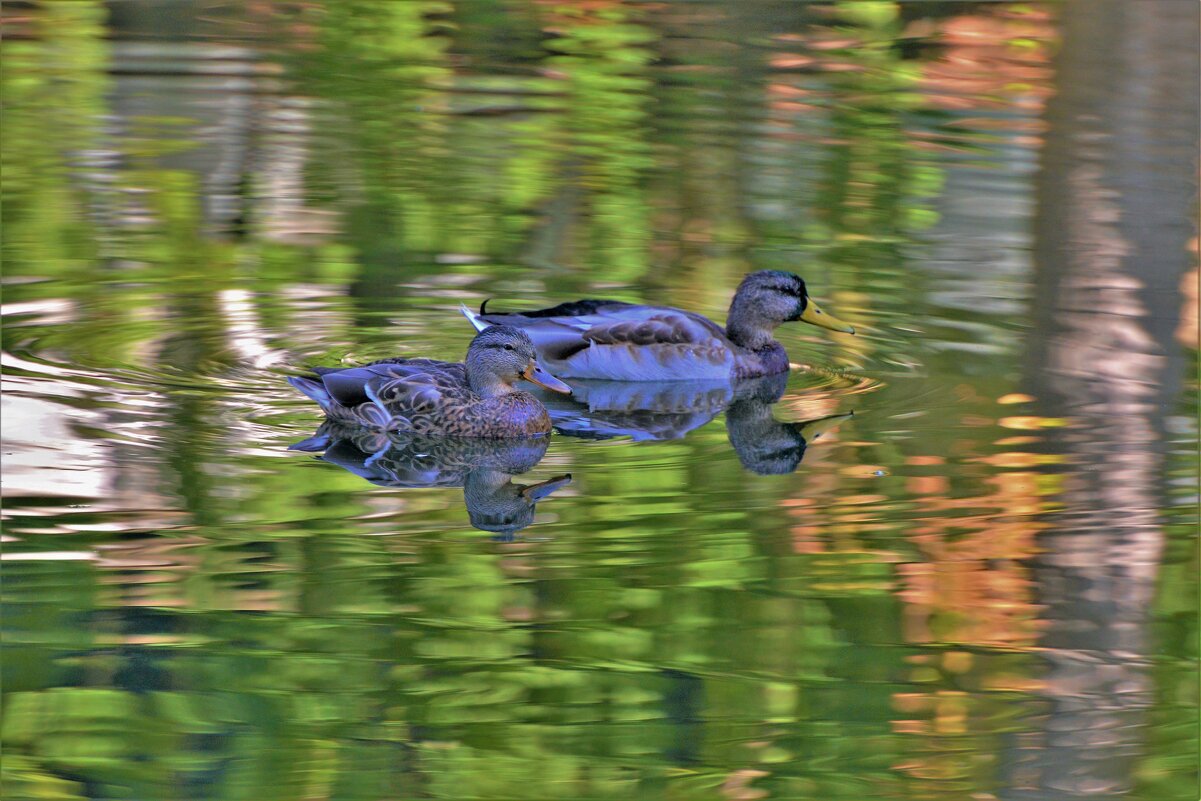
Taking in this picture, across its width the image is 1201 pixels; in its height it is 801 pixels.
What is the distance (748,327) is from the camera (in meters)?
9.51

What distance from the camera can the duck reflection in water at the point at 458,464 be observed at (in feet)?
23.1

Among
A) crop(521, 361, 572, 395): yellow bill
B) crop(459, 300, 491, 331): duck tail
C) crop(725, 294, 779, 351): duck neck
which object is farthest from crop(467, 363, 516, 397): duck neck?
crop(725, 294, 779, 351): duck neck

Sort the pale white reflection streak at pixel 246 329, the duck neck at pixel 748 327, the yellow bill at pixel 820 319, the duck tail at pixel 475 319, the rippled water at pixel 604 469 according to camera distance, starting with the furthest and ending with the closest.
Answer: the yellow bill at pixel 820 319 < the duck neck at pixel 748 327 < the duck tail at pixel 475 319 < the pale white reflection streak at pixel 246 329 < the rippled water at pixel 604 469

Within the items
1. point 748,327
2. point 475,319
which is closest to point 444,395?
point 475,319

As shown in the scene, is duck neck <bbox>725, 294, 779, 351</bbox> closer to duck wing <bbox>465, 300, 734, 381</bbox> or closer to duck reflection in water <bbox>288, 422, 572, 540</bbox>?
duck wing <bbox>465, 300, 734, 381</bbox>

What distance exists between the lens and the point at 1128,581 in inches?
259

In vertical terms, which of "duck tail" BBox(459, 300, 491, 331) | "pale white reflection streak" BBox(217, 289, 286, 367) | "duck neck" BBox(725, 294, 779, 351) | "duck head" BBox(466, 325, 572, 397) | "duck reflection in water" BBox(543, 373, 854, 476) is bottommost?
"duck reflection in water" BBox(543, 373, 854, 476)

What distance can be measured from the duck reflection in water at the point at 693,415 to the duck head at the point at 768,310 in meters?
0.33

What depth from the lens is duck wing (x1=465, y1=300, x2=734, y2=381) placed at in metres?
9.01

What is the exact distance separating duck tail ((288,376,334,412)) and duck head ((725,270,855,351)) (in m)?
2.55

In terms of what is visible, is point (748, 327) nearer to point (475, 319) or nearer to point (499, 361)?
point (475, 319)

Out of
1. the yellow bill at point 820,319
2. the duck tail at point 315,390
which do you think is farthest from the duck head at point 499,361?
the yellow bill at point 820,319

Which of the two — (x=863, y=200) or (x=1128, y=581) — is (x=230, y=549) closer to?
(x=1128, y=581)

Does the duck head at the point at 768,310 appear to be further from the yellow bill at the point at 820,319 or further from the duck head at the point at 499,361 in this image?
the duck head at the point at 499,361
